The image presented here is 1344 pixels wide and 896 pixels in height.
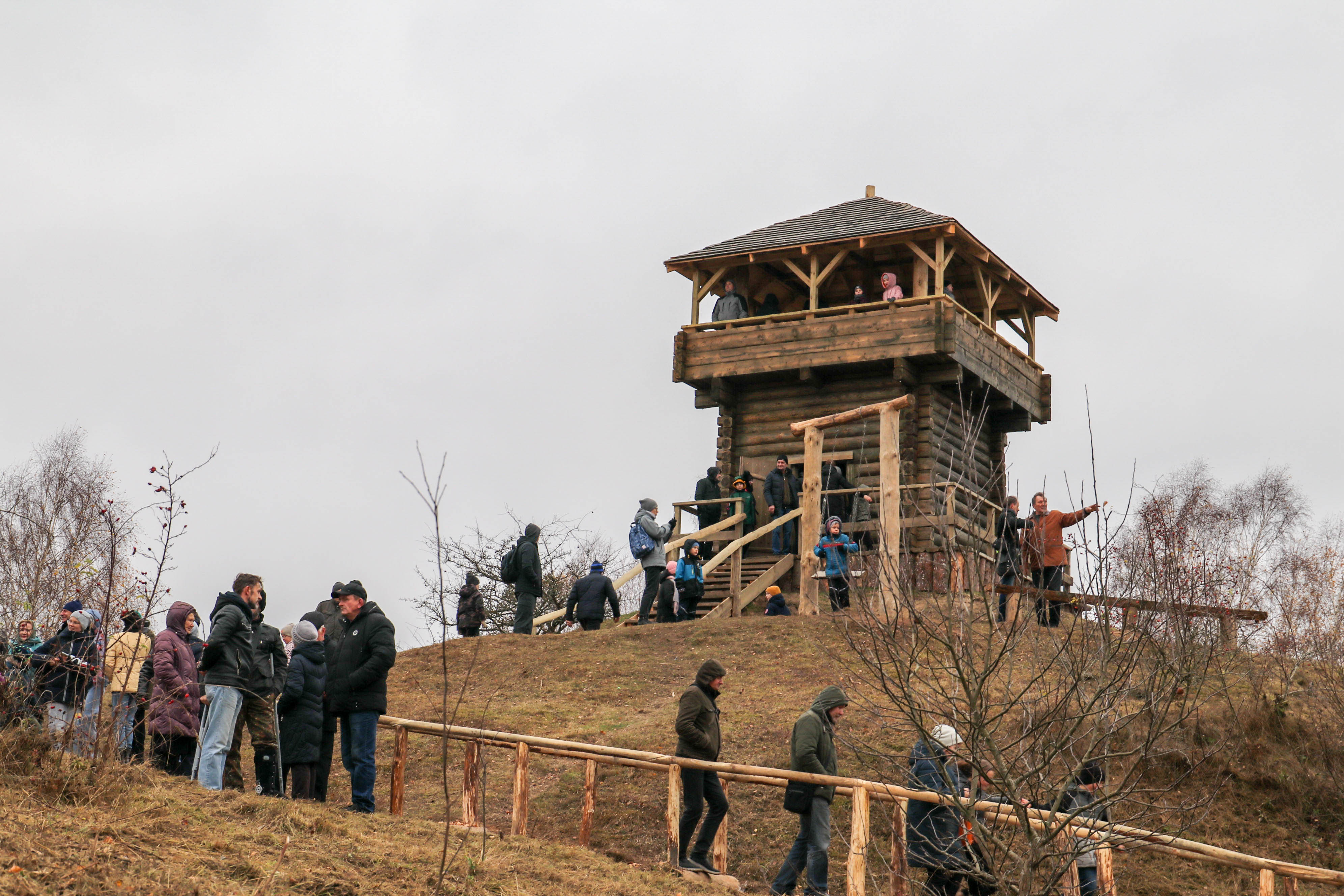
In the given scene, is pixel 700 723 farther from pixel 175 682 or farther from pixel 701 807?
pixel 175 682

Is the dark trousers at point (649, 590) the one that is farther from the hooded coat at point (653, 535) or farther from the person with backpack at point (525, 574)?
the person with backpack at point (525, 574)

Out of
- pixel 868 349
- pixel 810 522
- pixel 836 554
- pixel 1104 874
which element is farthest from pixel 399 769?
pixel 868 349

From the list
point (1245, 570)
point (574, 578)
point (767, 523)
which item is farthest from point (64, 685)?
point (574, 578)

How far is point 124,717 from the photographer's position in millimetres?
9039

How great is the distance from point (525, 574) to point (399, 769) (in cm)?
746

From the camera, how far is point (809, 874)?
8969 millimetres

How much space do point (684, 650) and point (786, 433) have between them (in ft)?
24.2

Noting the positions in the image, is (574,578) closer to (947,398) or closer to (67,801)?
(947,398)

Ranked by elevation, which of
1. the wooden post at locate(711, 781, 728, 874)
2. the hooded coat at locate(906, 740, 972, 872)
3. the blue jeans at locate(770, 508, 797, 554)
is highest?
the blue jeans at locate(770, 508, 797, 554)

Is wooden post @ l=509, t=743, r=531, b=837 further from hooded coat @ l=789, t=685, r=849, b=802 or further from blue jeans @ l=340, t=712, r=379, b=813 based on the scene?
hooded coat @ l=789, t=685, r=849, b=802

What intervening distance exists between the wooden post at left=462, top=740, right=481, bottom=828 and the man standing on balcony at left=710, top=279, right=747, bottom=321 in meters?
13.3

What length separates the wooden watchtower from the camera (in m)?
21.3

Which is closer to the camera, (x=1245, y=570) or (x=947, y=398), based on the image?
(x=1245, y=570)

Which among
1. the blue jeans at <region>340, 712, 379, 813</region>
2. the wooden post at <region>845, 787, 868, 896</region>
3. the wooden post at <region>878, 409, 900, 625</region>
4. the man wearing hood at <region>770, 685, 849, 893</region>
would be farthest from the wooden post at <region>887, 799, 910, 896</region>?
the wooden post at <region>878, 409, 900, 625</region>
